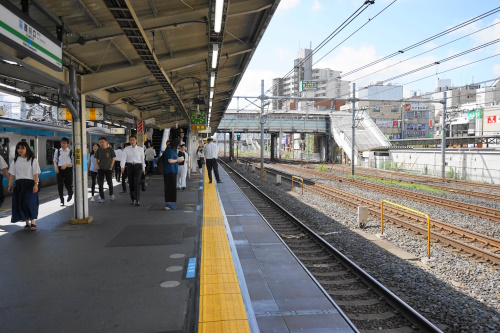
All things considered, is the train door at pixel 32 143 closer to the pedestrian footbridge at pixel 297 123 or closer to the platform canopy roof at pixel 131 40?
the platform canopy roof at pixel 131 40

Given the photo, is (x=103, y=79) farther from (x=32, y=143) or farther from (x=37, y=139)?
(x=37, y=139)

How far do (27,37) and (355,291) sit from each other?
17.8 ft

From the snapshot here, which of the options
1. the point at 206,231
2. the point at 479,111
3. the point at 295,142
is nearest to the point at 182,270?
the point at 206,231

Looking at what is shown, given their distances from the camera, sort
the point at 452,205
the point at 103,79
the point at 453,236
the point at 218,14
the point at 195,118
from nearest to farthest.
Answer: the point at 218,14 → the point at 103,79 → the point at 453,236 → the point at 452,205 → the point at 195,118

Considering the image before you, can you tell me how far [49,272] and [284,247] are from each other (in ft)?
13.5

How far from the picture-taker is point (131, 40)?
5719 mm

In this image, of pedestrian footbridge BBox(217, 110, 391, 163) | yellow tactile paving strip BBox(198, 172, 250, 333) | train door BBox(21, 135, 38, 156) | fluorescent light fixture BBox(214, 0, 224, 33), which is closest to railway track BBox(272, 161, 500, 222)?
yellow tactile paving strip BBox(198, 172, 250, 333)

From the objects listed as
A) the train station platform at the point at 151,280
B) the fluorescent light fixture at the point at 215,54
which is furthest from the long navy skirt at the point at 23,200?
the fluorescent light fixture at the point at 215,54

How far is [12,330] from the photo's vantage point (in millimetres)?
3135

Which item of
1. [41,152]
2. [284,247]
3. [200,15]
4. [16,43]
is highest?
[200,15]

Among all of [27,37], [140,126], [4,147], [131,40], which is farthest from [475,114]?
[27,37]

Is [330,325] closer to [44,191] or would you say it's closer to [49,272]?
[49,272]

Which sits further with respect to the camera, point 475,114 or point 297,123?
point 297,123

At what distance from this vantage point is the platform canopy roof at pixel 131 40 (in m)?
5.33
